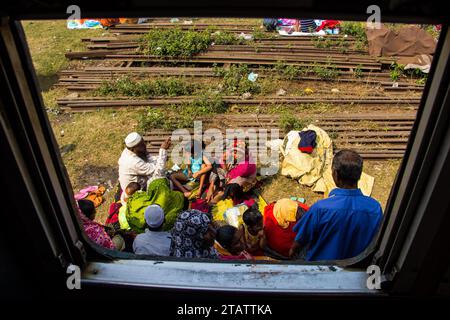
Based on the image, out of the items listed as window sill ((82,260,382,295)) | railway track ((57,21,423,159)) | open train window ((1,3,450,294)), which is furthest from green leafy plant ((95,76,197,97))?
window sill ((82,260,382,295))

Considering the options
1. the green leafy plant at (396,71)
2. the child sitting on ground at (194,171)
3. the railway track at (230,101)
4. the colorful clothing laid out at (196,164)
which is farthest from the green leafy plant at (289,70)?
the colorful clothing laid out at (196,164)

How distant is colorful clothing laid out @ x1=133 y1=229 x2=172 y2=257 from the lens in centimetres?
377

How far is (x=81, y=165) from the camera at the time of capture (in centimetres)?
661

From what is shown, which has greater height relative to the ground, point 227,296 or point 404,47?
point 404,47

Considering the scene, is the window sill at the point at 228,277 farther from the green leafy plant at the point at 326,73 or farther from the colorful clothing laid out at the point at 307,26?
the colorful clothing laid out at the point at 307,26

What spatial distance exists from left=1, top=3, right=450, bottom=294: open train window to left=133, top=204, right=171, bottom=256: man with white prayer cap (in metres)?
0.09

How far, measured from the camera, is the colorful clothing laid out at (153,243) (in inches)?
148

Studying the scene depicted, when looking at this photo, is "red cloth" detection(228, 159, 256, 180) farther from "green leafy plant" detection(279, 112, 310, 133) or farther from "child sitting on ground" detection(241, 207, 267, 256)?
"green leafy plant" detection(279, 112, 310, 133)

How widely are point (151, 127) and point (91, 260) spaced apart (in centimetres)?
495

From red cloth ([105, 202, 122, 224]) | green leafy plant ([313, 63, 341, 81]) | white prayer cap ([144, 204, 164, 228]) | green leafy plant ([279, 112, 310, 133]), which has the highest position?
green leafy plant ([313, 63, 341, 81])

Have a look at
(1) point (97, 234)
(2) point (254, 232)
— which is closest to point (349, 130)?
(2) point (254, 232)

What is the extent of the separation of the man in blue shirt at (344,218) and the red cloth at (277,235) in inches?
28.1
